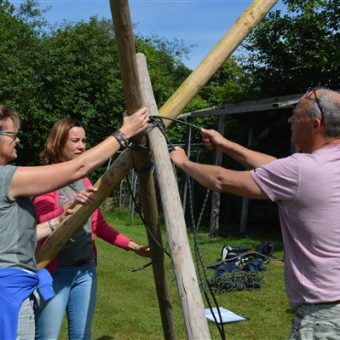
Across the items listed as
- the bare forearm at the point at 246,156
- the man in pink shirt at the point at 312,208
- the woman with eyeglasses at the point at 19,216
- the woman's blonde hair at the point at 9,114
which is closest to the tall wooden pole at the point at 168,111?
the bare forearm at the point at 246,156

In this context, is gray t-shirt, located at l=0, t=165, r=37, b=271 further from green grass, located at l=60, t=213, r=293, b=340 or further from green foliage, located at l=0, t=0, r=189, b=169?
green foliage, located at l=0, t=0, r=189, b=169

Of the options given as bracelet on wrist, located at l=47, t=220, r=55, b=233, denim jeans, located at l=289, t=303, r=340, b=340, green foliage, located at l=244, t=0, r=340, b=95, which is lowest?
denim jeans, located at l=289, t=303, r=340, b=340

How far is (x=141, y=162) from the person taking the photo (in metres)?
3.22

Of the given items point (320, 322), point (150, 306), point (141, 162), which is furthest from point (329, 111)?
point (150, 306)

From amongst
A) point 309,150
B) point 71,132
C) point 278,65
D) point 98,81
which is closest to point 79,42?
point 98,81

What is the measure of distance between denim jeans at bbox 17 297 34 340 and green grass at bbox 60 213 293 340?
8.72ft

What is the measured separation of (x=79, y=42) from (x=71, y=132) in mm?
15758

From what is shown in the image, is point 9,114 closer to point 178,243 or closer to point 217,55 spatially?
point 178,243

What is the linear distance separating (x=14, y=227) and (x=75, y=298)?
106 centimetres

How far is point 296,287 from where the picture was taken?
2453 millimetres

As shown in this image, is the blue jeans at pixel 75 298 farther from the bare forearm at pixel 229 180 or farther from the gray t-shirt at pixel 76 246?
the bare forearm at pixel 229 180

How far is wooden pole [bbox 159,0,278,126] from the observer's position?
3275mm

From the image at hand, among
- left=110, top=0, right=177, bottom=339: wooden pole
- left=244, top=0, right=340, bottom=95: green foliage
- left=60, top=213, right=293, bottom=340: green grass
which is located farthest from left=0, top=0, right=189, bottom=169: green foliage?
left=110, top=0, right=177, bottom=339: wooden pole

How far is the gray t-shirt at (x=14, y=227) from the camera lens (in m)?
2.38
